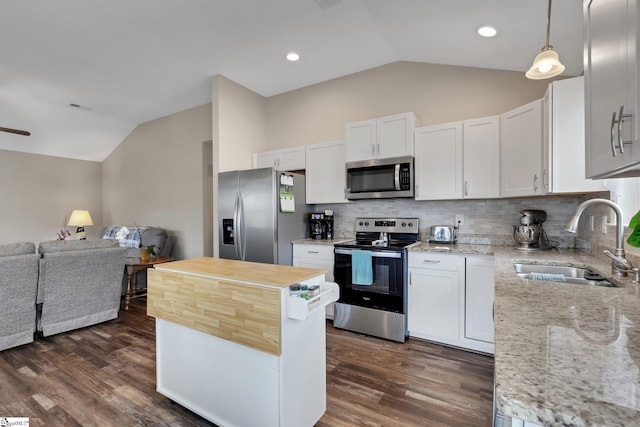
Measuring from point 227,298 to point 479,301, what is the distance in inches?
84.9

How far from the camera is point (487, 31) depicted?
2.40 metres

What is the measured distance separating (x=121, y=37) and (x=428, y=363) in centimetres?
427

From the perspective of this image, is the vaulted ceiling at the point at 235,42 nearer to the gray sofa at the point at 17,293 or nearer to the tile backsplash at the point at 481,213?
the tile backsplash at the point at 481,213

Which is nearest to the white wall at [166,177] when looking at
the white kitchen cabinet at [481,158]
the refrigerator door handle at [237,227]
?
the refrigerator door handle at [237,227]

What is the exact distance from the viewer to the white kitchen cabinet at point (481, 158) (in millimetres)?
2734

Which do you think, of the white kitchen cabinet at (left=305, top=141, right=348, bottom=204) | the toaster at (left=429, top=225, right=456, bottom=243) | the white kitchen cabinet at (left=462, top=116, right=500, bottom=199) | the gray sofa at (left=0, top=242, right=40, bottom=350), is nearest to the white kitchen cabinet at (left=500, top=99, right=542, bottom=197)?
the white kitchen cabinet at (left=462, top=116, right=500, bottom=199)

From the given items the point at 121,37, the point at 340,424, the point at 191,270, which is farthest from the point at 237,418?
the point at 121,37

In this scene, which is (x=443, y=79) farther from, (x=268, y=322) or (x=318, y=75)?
(x=268, y=322)

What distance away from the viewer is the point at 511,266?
1.88 metres

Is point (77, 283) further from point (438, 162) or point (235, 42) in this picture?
point (438, 162)

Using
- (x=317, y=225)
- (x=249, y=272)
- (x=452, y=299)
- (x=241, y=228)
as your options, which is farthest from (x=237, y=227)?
(x=452, y=299)

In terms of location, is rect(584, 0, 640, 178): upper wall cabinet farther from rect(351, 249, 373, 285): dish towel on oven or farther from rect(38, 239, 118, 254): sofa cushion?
rect(38, 239, 118, 254): sofa cushion

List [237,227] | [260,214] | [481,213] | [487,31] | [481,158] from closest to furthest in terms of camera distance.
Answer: [487,31] < [481,158] < [481,213] < [260,214] < [237,227]

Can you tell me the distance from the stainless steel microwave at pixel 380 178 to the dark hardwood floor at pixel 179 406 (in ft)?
4.95
